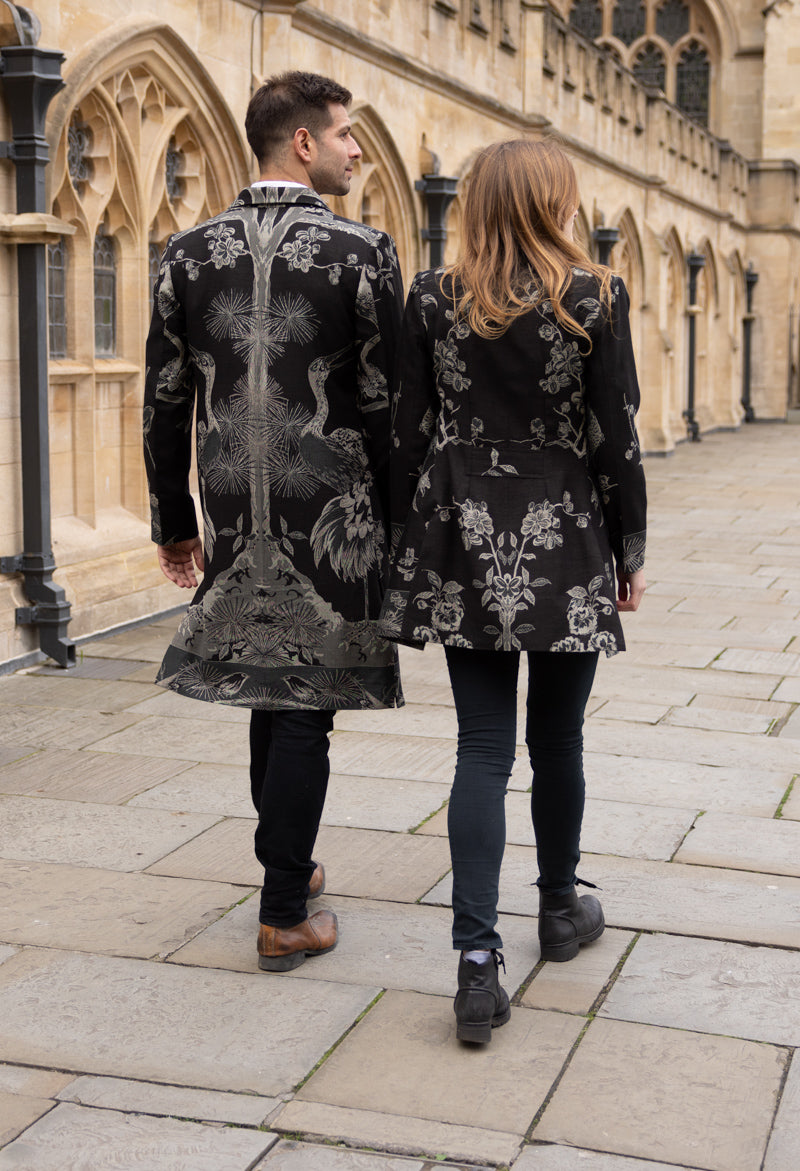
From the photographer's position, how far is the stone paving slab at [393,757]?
481cm

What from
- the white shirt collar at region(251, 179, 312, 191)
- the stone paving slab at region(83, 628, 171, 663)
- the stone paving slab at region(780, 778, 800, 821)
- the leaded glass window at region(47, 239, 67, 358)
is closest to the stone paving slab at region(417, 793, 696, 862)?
the stone paving slab at region(780, 778, 800, 821)

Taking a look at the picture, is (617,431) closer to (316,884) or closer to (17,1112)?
(316,884)

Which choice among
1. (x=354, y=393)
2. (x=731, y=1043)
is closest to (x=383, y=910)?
(x=731, y=1043)

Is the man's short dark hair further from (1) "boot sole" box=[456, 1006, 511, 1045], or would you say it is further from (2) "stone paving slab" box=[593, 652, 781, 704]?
(2) "stone paving slab" box=[593, 652, 781, 704]

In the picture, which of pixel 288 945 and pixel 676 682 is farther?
pixel 676 682

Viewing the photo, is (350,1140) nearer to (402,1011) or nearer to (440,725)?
(402,1011)

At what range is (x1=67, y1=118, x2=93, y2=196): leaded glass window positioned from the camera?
7250 mm

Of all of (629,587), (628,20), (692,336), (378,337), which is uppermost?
(628,20)

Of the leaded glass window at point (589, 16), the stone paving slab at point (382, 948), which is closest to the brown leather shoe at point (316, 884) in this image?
the stone paving slab at point (382, 948)

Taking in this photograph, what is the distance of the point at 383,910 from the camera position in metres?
3.54

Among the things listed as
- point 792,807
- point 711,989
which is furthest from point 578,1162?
point 792,807

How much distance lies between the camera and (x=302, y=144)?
313 cm

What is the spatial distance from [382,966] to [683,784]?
1.74 m

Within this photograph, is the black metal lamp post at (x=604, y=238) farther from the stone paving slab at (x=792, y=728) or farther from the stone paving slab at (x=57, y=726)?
the stone paving slab at (x=57, y=726)
